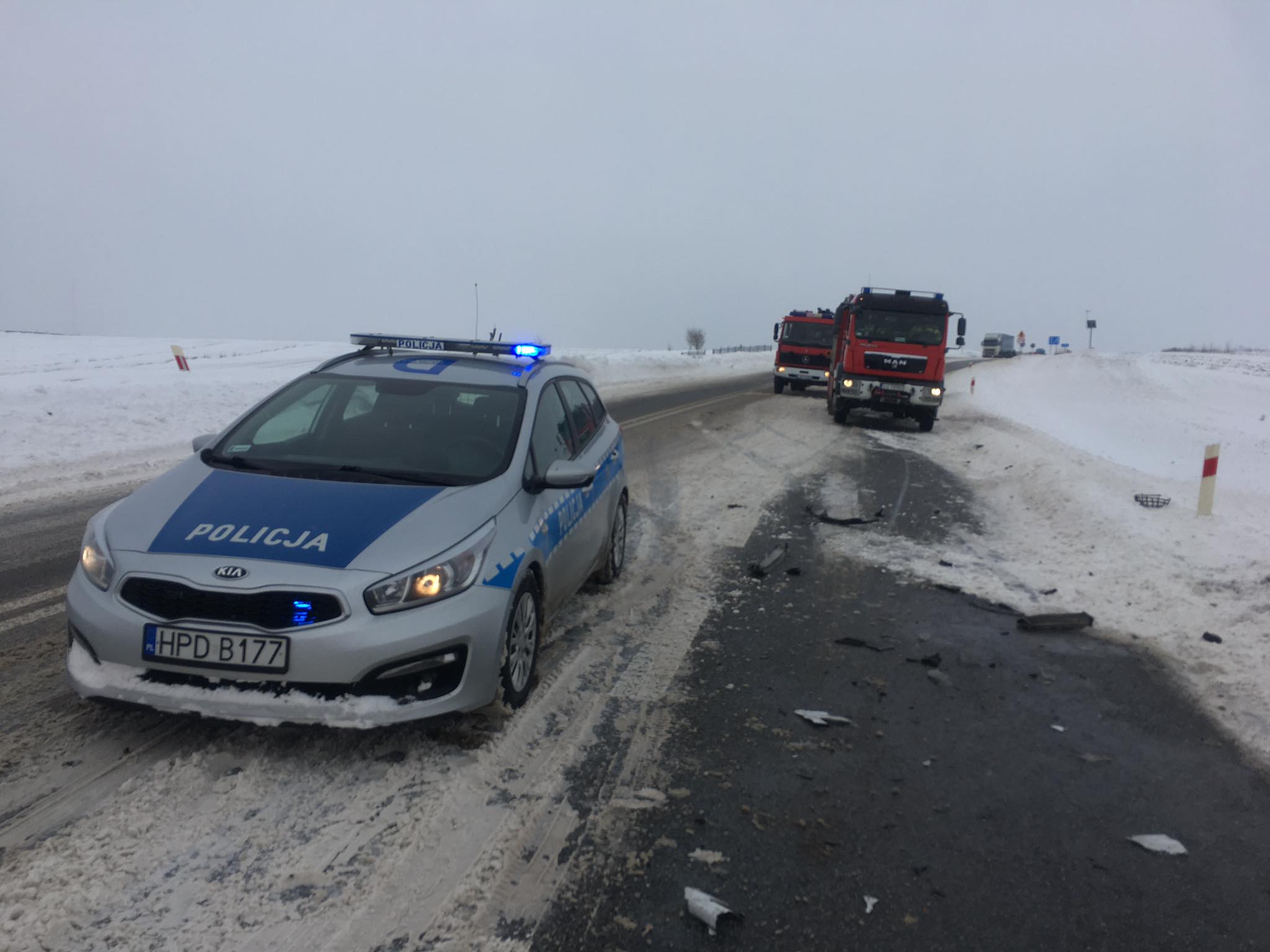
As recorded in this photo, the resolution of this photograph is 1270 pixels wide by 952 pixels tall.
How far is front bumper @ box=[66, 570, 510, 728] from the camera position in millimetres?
3367

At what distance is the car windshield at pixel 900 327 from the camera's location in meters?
19.2

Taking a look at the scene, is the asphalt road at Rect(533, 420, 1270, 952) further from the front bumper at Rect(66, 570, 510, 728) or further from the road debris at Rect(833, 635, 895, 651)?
the front bumper at Rect(66, 570, 510, 728)

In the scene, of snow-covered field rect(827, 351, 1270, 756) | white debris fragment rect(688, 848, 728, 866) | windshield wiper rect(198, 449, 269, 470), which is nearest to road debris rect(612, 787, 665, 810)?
white debris fragment rect(688, 848, 728, 866)

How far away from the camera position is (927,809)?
356 cm

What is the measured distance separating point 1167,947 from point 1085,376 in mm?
45371

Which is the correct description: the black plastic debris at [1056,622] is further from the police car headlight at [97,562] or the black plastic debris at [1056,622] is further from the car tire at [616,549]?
the police car headlight at [97,562]

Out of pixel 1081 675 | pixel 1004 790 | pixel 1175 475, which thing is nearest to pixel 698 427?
pixel 1175 475

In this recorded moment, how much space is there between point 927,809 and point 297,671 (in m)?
2.59

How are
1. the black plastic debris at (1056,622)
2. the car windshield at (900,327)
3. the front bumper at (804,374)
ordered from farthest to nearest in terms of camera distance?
the front bumper at (804,374) < the car windshield at (900,327) < the black plastic debris at (1056,622)

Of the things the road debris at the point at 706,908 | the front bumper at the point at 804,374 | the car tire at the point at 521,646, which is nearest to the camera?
the road debris at the point at 706,908

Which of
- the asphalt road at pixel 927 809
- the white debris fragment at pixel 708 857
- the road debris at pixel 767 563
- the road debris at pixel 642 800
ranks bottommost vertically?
the asphalt road at pixel 927 809

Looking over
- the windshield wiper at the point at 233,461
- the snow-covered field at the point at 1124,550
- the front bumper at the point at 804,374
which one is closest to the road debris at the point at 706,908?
the windshield wiper at the point at 233,461

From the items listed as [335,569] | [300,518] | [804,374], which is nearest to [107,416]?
[300,518]

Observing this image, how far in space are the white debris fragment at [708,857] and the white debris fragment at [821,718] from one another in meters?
1.30
